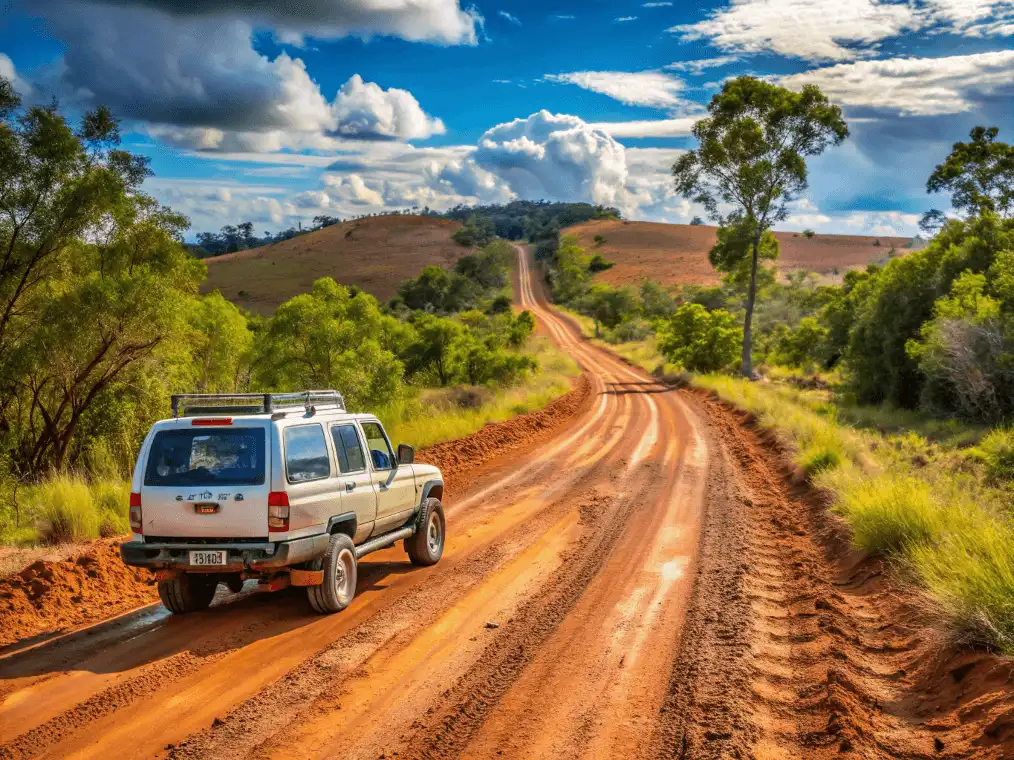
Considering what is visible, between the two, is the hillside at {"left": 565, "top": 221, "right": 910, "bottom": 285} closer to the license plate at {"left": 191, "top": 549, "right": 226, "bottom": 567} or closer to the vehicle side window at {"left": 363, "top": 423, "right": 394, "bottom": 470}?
the vehicle side window at {"left": 363, "top": 423, "right": 394, "bottom": 470}

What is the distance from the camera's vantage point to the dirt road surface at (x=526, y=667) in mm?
5215

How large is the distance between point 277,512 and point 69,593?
2884 millimetres

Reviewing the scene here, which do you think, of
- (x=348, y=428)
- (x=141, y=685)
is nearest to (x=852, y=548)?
(x=348, y=428)

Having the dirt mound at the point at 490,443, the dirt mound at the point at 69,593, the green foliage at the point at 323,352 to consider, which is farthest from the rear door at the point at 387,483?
the green foliage at the point at 323,352

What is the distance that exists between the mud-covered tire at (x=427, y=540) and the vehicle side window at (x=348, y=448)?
4.86ft

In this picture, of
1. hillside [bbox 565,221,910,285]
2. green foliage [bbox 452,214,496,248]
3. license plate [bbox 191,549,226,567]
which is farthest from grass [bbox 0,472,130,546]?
green foliage [bbox 452,214,496,248]

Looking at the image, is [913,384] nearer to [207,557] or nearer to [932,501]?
[932,501]

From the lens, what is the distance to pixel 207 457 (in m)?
7.24

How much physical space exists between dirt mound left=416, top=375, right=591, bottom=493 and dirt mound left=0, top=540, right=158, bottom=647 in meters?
6.52

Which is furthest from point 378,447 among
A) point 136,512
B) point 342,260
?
point 342,260

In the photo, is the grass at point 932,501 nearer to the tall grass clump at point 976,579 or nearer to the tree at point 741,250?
the tall grass clump at point 976,579

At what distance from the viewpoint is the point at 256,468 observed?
716 cm

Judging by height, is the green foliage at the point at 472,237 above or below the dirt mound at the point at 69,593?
above

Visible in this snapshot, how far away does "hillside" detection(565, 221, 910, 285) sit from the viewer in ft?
399
